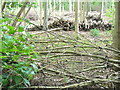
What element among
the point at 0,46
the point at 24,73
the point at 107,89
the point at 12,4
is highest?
the point at 12,4

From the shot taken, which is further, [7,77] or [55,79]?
[55,79]

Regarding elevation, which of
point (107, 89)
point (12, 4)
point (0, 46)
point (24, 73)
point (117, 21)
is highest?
point (12, 4)

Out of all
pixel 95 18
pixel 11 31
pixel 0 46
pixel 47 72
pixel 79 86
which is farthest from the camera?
pixel 95 18

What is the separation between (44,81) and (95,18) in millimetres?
7420

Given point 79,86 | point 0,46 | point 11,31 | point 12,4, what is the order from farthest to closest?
point 12,4 → point 79,86 → point 11,31 → point 0,46

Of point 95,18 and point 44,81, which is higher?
point 95,18

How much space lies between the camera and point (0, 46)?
3.51 feet

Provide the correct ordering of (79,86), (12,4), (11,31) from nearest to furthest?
(11,31) < (79,86) < (12,4)

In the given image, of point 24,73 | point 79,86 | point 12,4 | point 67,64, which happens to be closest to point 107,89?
point 79,86

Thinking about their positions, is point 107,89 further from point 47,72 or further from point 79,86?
point 47,72

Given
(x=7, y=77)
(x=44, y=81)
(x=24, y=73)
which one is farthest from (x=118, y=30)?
(x=7, y=77)

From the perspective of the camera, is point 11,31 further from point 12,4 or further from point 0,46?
point 12,4

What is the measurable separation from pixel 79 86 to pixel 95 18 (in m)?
7.49

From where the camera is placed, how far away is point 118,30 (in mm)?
1734
